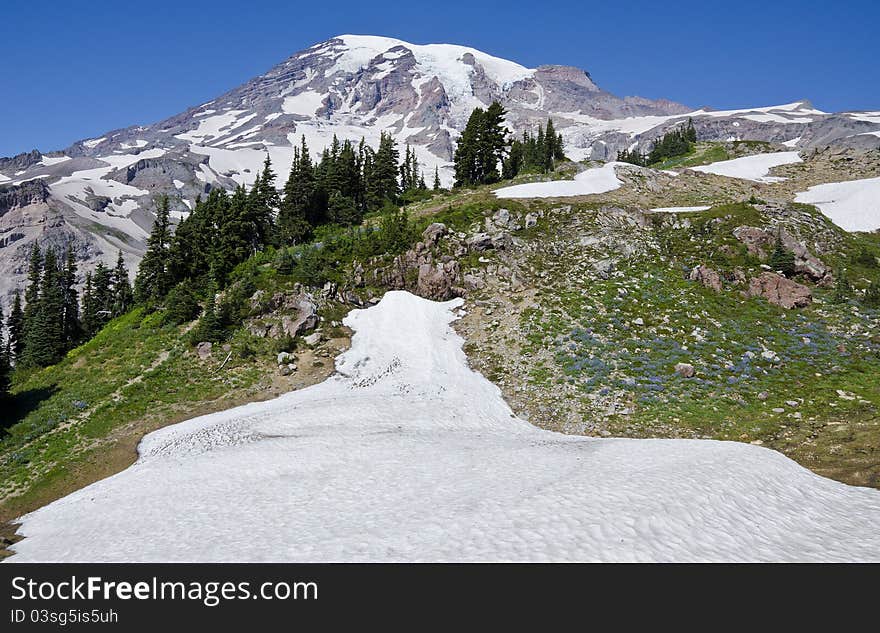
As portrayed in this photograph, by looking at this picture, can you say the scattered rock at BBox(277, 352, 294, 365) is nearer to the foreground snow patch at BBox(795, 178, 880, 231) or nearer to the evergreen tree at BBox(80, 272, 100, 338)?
the evergreen tree at BBox(80, 272, 100, 338)

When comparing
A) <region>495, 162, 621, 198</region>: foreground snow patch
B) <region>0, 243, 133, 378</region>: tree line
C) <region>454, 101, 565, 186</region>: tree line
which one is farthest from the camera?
<region>454, 101, 565, 186</region>: tree line

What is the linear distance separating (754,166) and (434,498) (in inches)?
2845

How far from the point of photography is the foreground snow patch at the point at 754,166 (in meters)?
59.8

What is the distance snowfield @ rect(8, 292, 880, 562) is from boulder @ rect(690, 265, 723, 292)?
1777cm

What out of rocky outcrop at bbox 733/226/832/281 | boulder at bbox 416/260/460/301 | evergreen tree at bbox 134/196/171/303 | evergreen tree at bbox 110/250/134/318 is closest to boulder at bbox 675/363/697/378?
rocky outcrop at bbox 733/226/832/281

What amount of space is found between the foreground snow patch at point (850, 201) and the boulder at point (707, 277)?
19.4 metres

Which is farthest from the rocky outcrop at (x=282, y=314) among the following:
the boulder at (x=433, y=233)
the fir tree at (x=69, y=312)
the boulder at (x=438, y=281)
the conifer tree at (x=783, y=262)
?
the fir tree at (x=69, y=312)

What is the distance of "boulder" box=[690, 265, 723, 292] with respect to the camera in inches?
1270

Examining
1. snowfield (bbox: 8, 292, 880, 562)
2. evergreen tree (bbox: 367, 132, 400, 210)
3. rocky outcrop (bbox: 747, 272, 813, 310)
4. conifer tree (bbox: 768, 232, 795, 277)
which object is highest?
evergreen tree (bbox: 367, 132, 400, 210)

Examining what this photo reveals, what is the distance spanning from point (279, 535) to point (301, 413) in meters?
12.1

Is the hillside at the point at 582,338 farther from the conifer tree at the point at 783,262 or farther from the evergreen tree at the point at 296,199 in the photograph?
the evergreen tree at the point at 296,199

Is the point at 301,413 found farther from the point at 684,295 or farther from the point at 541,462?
the point at 684,295
